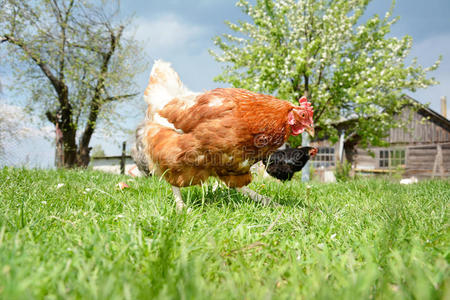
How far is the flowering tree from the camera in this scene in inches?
523

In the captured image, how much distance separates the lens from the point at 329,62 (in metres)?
14.0

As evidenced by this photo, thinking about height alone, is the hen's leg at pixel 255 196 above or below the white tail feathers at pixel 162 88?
below

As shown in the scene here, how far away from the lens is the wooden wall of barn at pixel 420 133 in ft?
61.7

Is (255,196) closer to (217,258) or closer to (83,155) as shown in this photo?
(217,258)

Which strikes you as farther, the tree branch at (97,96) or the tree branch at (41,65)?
the tree branch at (97,96)

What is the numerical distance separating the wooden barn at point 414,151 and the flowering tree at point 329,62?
7.33ft

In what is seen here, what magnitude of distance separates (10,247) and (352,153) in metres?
22.4

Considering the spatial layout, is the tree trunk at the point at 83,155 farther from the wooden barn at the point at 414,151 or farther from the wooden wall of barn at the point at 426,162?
the wooden wall of barn at the point at 426,162

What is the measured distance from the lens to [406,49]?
50.7 feet

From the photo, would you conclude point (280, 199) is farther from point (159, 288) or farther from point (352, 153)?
point (352, 153)

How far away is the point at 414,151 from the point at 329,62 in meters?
8.87

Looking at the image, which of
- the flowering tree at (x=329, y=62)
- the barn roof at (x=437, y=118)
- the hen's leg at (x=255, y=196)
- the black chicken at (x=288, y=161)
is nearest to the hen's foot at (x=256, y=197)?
the hen's leg at (x=255, y=196)

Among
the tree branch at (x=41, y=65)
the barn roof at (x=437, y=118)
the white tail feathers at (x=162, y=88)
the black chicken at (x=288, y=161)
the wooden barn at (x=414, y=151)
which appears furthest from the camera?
the barn roof at (x=437, y=118)

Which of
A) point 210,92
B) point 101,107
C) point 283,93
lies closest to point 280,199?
point 210,92
